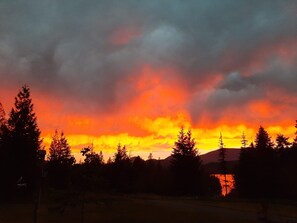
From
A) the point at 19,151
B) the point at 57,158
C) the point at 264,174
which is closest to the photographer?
the point at 19,151

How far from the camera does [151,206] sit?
118 feet

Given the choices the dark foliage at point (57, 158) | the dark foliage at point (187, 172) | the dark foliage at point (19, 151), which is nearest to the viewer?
the dark foliage at point (19, 151)

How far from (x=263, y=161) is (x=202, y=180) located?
1088 centimetres

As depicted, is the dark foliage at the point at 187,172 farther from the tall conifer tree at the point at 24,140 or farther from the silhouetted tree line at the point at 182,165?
the tall conifer tree at the point at 24,140

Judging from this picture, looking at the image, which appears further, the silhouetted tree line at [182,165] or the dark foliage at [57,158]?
the dark foliage at [57,158]

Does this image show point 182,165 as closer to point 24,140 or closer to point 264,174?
point 264,174

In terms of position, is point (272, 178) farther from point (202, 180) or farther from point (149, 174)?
point (149, 174)

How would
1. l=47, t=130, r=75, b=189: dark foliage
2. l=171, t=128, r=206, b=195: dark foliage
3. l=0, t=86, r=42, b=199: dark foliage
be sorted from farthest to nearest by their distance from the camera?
l=47, t=130, r=75, b=189: dark foliage → l=171, t=128, r=206, b=195: dark foliage → l=0, t=86, r=42, b=199: dark foliage

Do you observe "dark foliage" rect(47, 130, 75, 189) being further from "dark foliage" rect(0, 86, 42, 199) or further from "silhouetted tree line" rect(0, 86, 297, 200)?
"dark foliage" rect(0, 86, 42, 199)

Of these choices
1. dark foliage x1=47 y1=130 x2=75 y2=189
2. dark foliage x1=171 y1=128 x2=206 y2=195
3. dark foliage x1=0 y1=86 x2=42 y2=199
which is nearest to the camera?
dark foliage x1=0 y1=86 x2=42 y2=199

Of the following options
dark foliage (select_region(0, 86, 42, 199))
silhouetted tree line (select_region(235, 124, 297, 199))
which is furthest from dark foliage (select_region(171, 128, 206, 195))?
dark foliage (select_region(0, 86, 42, 199))

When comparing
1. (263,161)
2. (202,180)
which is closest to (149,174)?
(202,180)

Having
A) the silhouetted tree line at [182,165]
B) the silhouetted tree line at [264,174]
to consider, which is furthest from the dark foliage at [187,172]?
the silhouetted tree line at [264,174]

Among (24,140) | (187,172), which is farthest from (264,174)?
(24,140)
